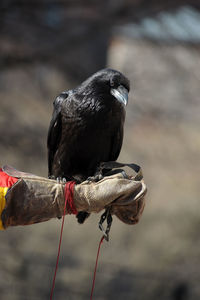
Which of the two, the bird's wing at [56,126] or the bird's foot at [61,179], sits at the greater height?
the bird's wing at [56,126]

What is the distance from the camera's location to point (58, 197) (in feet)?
8.89

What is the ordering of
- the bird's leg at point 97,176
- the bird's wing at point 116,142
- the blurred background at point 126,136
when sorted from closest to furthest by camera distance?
the bird's leg at point 97,176, the bird's wing at point 116,142, the blurred background at point 126,136

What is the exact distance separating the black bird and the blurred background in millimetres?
3917

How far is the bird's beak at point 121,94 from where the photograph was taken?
2921 millimetres

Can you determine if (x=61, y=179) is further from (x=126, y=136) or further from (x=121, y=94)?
(x=126, y=136)

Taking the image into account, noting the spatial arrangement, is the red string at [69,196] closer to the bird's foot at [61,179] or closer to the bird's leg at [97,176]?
the bird's leg at [97,176]

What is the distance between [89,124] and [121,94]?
292mm

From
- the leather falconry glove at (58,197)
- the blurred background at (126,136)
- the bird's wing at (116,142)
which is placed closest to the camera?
the leather falconry glove at (58,197)

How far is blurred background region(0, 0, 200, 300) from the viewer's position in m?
7.07

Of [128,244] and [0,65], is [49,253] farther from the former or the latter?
[0,65]

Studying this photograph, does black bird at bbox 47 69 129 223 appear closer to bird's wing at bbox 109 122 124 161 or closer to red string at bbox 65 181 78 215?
bird's wing at bbox 109 122 124 161

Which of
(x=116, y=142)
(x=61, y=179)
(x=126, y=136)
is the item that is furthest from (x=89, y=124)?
(x=126, y=136)

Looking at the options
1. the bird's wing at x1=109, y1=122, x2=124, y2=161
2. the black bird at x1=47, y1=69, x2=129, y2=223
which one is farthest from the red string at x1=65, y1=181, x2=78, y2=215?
the bird's wing at x1=109, y1=122, x2=124, y2=161

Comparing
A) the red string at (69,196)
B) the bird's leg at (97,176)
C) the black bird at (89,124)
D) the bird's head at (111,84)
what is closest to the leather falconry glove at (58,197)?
the red string at (69,196)
